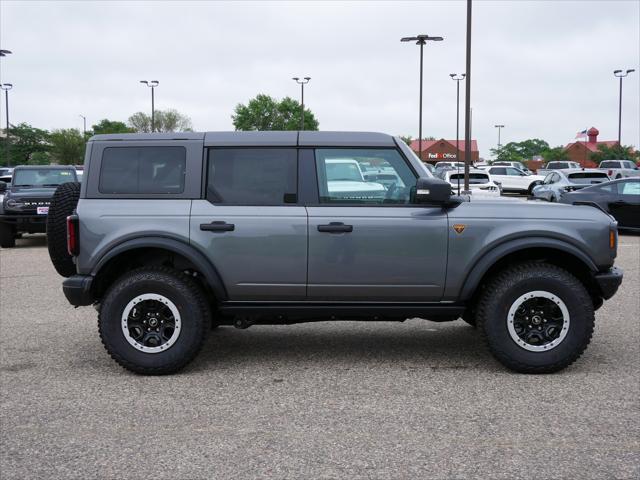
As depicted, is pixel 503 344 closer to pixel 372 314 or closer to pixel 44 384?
Answer: pixel 372 314

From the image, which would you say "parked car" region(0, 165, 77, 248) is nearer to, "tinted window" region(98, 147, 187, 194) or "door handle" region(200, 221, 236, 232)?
"tinted window" region(98, 147, 187, 194)

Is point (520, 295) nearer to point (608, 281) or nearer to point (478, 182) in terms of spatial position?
point (608, 281)

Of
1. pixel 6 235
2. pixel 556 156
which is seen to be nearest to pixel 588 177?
A: pixel 6 235

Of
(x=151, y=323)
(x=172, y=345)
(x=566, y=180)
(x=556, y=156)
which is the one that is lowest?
(x=172, y=345)

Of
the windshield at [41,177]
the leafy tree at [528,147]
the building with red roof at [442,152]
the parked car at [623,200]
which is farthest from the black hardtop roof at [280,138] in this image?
the leafy tree at [528,147]

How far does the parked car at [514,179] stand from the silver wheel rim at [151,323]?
33.1 m

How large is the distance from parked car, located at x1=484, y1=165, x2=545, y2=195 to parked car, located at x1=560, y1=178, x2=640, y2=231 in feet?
66.1

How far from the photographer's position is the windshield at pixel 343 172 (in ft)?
17.6

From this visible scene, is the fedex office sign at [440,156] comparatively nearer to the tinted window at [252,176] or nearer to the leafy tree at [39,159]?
the leafy tree at [39,159]

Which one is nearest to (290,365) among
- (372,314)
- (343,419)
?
(372,314)

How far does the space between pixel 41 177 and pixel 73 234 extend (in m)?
11.4

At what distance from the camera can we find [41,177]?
51.7 feet

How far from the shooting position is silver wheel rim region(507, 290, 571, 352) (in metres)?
5.22

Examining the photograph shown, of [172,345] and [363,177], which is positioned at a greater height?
[363,177]
